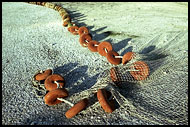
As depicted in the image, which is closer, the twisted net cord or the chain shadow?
the twisted net cord

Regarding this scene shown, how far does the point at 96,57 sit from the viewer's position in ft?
18.6

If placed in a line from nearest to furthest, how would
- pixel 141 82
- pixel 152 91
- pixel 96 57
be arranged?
pixel 152 91 < pixel 141 82 < pixel 96 57

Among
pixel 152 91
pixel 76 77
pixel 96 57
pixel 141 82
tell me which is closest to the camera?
pixel 152 91

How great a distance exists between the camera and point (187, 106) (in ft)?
12.0

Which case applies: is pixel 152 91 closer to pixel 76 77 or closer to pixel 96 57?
pixel 76 77

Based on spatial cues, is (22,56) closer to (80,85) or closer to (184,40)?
(80,85)

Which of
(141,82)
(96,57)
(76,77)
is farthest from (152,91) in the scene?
(96,57)

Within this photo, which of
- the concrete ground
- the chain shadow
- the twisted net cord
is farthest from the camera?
the chain shadow

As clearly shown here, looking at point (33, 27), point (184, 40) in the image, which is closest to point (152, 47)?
point (184, 40)

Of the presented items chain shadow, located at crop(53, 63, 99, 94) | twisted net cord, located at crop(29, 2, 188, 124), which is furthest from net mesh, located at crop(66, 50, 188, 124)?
chain shadow, located at crop(53, 63, 99, 94)

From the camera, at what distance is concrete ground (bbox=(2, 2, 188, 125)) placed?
3.57m

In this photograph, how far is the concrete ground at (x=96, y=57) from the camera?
3.57 m

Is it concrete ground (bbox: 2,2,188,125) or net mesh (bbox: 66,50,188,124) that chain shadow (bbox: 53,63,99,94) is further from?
net mesh (bbox: 66,50,188,124)

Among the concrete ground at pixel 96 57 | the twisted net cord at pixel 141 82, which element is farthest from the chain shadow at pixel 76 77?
the twisted net cord at pixel 141 82
